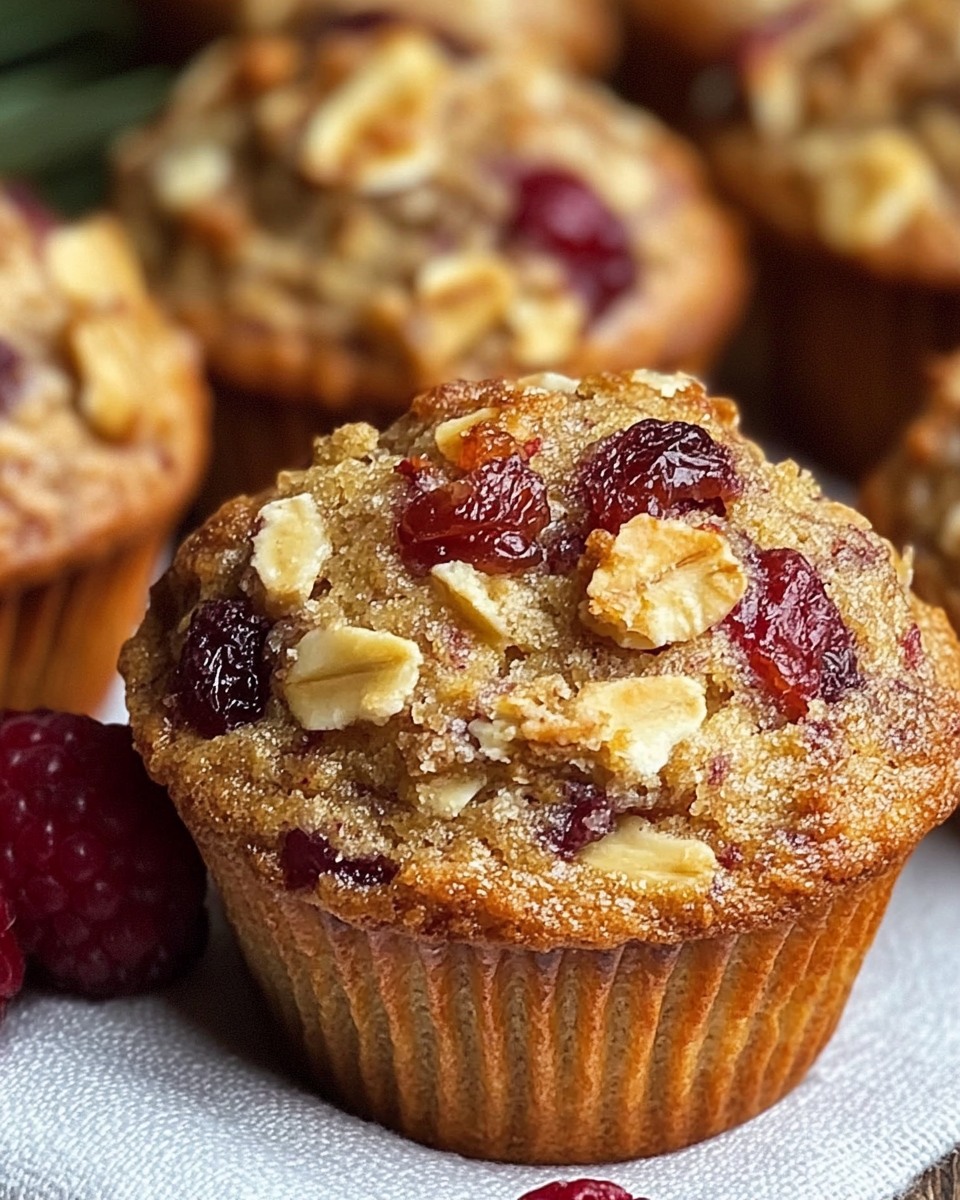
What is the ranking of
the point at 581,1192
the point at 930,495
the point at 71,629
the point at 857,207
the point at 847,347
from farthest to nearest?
the point at 847,347 → the point at 857,207 → the point at 71,629 → the point at 930,495 → the point at 581,1192

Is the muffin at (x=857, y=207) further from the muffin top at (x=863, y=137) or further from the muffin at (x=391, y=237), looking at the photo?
the muffin at (x=391, y=237)

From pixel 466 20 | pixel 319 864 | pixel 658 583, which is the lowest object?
pixel 466 20

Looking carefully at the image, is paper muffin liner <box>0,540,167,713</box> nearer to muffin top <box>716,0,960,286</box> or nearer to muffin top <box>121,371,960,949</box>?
muffin top <box>121,371,960,949</box>

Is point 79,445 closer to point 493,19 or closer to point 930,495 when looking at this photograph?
point 930,495

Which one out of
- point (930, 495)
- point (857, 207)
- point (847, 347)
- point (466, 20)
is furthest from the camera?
point (466, 20)

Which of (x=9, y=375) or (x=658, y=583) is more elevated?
(x=658, y=583)

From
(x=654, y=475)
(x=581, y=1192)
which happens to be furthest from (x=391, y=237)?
(x=581, y=1192)

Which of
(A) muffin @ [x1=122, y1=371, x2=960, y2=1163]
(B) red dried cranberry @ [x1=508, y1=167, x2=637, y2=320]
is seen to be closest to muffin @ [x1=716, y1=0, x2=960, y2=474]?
(B) red dried cranberry @ [x1=508, y1=167, x2=637, y2=320]

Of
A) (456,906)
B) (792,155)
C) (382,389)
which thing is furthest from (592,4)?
(456,906)
